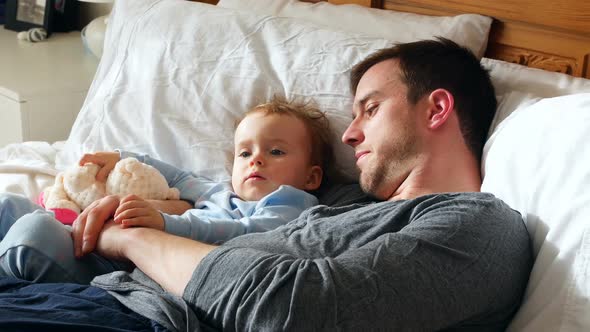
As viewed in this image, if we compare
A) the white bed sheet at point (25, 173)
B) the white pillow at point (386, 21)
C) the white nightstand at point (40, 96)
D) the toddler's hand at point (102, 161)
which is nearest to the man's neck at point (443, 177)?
the white pillow at point (386, 21)

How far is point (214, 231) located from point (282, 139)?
255 millimetres

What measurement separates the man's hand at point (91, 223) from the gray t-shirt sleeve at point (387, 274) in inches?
12.8

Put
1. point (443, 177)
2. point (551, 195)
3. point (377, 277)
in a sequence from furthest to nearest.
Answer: point (443, 177) < point (551, 195) < point (377, 277)

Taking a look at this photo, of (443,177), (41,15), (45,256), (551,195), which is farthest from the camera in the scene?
(41,15)

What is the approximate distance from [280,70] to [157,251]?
59 centimetres

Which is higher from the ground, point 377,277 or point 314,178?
point 377,277

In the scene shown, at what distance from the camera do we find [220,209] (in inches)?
60.5

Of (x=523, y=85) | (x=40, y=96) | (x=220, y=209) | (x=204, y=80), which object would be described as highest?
(x=523, y=85)

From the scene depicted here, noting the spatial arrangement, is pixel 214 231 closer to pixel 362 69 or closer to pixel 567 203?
pixel 362 69

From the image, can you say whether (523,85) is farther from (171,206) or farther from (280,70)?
(171,206)

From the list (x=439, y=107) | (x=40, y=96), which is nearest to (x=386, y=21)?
(x=439, y=107)

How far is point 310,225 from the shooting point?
1250mm

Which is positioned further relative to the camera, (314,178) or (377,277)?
(314,178)

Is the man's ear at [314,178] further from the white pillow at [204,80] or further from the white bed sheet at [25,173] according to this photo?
the white bed sheet at [25,173]
